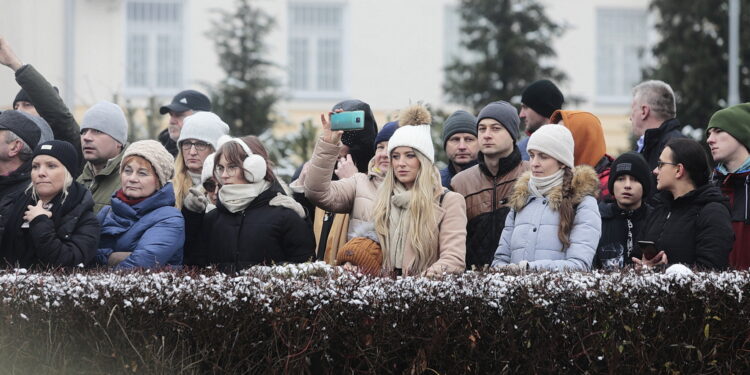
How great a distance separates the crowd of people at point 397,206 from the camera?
7000 millimetres

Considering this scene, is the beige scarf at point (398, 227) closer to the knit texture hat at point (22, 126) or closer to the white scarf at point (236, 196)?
the white scarf at point (236, 196)

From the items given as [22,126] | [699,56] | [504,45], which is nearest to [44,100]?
[22,126]

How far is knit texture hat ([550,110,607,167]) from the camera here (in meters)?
8.28

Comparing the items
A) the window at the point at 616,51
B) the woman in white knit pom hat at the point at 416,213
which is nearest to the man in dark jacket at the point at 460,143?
the woman in white knit pom hat at the point at 416,213

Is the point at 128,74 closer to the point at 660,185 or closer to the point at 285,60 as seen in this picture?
the point at 285,60

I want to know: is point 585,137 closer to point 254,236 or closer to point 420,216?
point 420,216

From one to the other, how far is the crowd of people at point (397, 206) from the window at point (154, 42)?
1904cm

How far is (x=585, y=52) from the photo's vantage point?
90.2ft

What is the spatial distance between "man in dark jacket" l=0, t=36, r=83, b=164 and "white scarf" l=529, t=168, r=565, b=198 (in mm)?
3406

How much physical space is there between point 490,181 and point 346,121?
1252mm

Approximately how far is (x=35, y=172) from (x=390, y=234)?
87.8 inches

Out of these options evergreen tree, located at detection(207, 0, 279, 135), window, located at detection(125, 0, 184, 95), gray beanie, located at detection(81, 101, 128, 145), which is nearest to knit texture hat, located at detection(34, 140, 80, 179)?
gray beanie, located at detection(81, 101, 128, 145)

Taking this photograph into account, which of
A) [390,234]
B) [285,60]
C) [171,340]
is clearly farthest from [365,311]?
[285,60]

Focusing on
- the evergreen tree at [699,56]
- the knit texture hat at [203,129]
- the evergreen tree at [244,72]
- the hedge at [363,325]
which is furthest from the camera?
the evergreen tree at [244,72]
